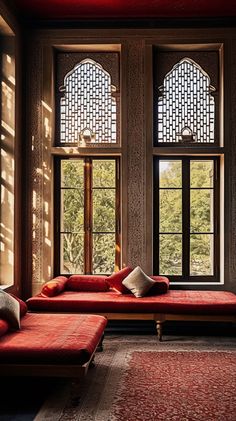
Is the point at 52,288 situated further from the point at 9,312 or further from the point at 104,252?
the point at 9,312

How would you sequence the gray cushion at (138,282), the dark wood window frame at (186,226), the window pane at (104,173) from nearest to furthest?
the gray cushion at (138,282)
the dark wood window frame at (186,226)
the window pane at (104,173)

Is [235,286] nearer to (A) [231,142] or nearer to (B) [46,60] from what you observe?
(A) [231,142]

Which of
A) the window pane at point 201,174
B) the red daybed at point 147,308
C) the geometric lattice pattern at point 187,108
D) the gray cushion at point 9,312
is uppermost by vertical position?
the geometric lattice pattern at point 187,108

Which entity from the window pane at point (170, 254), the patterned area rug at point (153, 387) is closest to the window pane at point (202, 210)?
the window pane at point (170, 254)

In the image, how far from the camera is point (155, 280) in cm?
678

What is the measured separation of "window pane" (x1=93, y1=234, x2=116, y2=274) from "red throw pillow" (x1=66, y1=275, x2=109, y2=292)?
0.51 meters

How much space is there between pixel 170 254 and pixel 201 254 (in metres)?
0.42

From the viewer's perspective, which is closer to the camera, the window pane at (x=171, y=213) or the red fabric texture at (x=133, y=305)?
the red fabric texture at (x=133, y=305)

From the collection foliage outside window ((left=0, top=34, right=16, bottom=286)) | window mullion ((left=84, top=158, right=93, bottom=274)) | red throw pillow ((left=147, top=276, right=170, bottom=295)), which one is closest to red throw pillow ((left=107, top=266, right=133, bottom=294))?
red throw pillow ((left=147, top=276, right=170, bottom=295))

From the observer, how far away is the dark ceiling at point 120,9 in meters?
6.64

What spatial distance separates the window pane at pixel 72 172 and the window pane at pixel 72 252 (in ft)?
2.33

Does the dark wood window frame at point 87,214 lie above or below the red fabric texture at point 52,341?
above

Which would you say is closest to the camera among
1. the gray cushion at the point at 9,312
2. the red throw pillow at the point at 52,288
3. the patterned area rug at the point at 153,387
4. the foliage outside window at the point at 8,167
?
the patterned area rug at the point at 153,387

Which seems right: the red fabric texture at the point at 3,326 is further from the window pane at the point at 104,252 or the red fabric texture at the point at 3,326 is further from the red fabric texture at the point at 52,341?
the window pane at the point at 104,252
